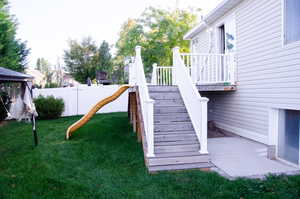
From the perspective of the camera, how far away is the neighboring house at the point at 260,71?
14.3 ft

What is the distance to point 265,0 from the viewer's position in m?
5.18

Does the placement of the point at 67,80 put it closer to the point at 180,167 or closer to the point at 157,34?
the point at 157,34

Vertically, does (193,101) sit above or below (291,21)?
below

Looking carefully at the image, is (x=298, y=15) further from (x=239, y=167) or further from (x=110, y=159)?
(x=110, y=159)

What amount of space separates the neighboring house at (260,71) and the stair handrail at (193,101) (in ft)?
3.63

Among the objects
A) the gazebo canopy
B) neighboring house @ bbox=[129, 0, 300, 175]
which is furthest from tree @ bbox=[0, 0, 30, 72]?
neighboring house @ bbox=[129, 0, 300, 175]

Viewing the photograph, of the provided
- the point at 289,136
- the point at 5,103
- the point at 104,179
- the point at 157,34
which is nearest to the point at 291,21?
the point at 289,136

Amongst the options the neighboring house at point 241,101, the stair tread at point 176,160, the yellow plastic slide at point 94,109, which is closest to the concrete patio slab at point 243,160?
the neighboring house at point 241,101

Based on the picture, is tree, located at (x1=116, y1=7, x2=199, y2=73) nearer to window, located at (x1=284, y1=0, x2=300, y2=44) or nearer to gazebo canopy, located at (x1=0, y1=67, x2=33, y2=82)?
gazebo canopy, located at (x1=0, y1=67, x2=33, y2=82)

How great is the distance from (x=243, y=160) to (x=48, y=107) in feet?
29.3

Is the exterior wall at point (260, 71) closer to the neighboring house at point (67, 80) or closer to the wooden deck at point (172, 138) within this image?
the wooden deck at point (172, 138)

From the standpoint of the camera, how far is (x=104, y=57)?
22625 mm

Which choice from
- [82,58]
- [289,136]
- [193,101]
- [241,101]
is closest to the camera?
[289,136]

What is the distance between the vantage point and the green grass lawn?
310 centimetres
